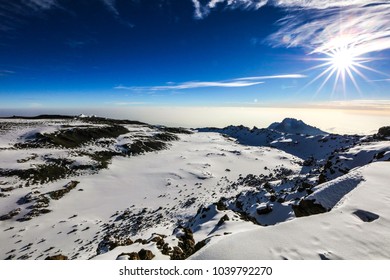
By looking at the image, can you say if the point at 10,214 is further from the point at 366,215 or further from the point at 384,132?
the point at 384,132

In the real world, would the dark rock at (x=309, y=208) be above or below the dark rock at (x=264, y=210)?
above

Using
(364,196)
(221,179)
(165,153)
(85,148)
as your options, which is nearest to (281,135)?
(165,153)

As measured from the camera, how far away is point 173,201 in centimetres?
3666

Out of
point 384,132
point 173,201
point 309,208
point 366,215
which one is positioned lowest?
point 173,201

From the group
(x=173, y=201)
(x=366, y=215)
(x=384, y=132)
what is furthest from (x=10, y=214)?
(x=384, y=132)

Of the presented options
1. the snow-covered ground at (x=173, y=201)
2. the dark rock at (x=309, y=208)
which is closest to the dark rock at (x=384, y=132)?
the snow-covered ground at (x=173, y=201)

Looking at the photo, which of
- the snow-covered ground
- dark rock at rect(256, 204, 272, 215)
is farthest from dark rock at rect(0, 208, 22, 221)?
dark rock at rect(256, 204, 272, 215)

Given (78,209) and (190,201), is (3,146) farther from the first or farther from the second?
(190,201)

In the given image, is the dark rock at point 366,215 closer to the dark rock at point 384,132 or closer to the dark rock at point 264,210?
the dark rock at point 264,210

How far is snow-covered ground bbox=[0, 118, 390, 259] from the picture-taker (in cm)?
665

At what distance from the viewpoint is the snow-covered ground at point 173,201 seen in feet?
21.8

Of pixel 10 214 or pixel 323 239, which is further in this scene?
pixel 10 214

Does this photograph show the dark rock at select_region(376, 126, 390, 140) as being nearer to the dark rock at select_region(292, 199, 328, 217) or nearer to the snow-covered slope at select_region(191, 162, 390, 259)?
the dark rock at select_region(292, 199, 328, 217)

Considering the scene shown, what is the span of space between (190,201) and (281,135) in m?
119
